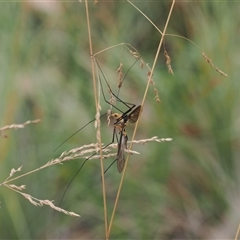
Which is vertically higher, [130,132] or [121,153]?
[121,153]

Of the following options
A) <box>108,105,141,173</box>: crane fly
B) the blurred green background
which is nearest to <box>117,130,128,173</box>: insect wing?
<box>108,105,141,173</box>: crane fly

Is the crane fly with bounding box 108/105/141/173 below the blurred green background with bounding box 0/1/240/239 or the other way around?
the other way around

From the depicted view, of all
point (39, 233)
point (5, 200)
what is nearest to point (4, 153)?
point (5, 200)

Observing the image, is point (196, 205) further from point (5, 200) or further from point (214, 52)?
point (5, 200)

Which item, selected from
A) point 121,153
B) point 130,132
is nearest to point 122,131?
point 121,153

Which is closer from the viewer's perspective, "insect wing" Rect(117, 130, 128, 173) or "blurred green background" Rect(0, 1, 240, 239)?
"insect wing" Rect(117, 130, 128, 173)

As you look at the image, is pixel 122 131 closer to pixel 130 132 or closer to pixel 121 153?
pixel 121 153

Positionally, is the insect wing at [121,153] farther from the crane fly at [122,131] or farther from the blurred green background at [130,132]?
the blurred green background at [130,132]

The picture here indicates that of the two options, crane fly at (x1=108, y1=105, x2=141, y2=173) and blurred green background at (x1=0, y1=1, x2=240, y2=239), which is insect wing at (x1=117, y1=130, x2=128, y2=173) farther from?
blurred green background at (x1=0, y1=1, x2=240, y2=239)
